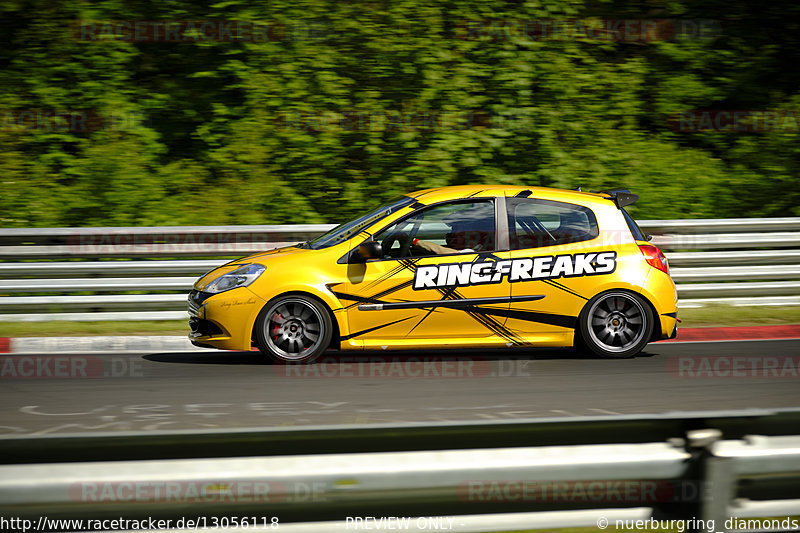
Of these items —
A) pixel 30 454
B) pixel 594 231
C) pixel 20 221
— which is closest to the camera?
pixel 30 454

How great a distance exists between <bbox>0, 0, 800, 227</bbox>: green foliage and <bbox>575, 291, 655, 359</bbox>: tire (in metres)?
5.67

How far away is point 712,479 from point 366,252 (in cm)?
516

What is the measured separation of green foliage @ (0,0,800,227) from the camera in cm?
1365

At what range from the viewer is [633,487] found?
3090 mm

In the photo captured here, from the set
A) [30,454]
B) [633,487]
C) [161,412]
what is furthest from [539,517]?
[161,412]

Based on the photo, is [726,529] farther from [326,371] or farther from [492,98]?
[492,98]

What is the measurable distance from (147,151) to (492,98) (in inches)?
218

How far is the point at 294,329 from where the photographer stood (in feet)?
26.3

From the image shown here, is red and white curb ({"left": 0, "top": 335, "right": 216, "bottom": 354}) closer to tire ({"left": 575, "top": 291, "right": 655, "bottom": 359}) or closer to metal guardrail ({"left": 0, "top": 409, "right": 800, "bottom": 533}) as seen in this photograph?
tire ({"left": 575, "top": 291, "right": 655, "bottom": 359})

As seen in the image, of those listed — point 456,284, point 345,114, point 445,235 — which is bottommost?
point 456,284

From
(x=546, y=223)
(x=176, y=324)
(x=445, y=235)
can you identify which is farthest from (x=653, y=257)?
(x=176, y=324)

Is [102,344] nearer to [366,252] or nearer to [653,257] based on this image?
[366,252]

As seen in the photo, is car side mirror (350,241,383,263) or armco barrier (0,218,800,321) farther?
armco barrier (0,218,800,321)

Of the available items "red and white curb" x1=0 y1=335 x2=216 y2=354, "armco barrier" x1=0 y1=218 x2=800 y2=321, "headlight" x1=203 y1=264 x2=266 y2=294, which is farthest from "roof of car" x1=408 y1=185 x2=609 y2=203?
"red and white curb" x1=0 y1=335 x2=216 y2=354
